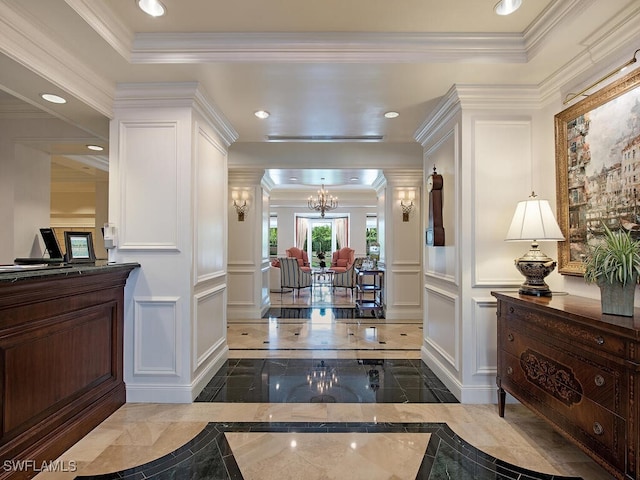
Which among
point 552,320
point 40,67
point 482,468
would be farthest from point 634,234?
point 40,67

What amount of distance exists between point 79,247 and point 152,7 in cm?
186

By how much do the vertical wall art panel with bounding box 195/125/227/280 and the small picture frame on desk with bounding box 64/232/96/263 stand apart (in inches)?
32.8

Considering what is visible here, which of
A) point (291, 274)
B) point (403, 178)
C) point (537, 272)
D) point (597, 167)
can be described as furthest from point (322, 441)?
point (291, 274)

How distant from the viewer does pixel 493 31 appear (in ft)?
7.86

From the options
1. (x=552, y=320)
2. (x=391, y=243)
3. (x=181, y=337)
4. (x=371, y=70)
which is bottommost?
(x=181, y=337)

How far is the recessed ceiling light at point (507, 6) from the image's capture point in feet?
6.82

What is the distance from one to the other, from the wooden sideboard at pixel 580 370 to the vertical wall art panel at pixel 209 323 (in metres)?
2.51

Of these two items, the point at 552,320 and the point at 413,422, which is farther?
the point at 413,422

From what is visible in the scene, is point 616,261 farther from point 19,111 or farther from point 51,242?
point 19,111

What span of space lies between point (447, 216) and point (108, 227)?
3014 mm

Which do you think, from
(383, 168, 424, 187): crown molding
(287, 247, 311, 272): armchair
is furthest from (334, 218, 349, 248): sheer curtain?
(383, 168, 424, 187): crown molding

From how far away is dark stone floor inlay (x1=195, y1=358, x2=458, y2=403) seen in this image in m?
2.87

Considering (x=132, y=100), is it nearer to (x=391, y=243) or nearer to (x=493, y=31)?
(x=493, y=31)

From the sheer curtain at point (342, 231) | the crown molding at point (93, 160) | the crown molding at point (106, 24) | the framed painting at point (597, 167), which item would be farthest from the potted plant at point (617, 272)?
the sheer curtain at point (342, 231)
